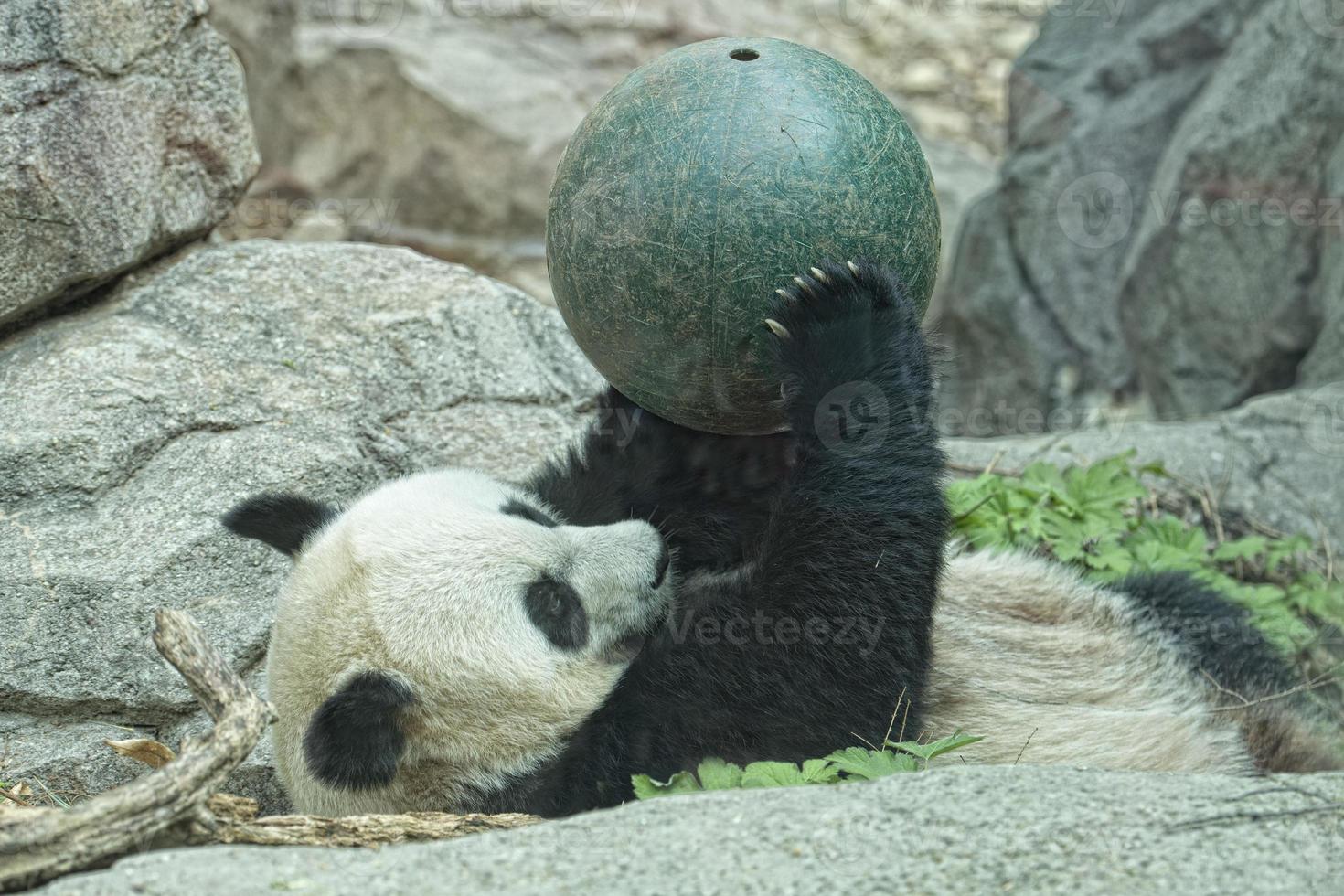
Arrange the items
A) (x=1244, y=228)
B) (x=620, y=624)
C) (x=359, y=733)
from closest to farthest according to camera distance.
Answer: (x=359, y=733), (x=620, y=624), (x=1244, y=228)

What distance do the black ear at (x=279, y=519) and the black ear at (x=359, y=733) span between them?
0.69 meters

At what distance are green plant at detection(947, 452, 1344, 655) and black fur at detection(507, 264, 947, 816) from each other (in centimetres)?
162

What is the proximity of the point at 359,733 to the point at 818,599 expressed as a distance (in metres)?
1.24

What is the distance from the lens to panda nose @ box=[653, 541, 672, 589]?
12.1 feet

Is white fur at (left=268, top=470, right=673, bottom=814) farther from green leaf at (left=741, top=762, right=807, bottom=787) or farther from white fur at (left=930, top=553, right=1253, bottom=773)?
white fur at (left=930, top=553, right=1253, bottom=773)

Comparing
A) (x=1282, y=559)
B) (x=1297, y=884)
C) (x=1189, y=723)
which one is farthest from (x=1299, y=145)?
(x=1297, y=884)

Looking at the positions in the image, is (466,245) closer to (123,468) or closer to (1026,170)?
(1026,170)

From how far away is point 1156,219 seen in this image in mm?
8523

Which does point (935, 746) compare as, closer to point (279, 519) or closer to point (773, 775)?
point (773, 775)

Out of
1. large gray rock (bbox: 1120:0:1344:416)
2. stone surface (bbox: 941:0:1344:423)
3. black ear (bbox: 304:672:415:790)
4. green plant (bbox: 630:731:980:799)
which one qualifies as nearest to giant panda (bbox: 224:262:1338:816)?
black ear (bbox: 304:672:415:790)

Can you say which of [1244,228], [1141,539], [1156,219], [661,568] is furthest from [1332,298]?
[661,568]

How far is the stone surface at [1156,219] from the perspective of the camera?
747cm

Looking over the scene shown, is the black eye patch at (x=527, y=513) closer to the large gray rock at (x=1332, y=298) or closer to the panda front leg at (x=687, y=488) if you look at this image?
the panda front leg at (x=687, y=488)

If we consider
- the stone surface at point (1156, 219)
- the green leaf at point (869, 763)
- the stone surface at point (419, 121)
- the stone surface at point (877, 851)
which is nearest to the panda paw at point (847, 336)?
the green leaf at point (869, 763)
